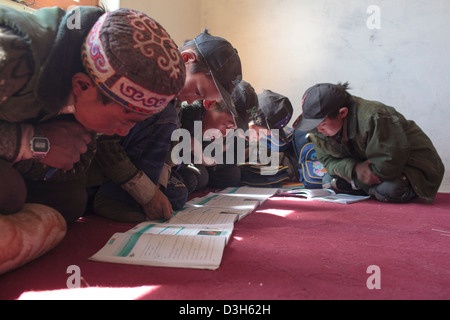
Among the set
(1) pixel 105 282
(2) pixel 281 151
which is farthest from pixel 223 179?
(1) pixel 105 282

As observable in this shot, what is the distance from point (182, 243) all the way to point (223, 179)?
4.71 ft

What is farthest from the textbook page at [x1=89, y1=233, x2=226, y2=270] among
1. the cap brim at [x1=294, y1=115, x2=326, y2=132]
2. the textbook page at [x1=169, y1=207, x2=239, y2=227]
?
the cap brim at [x1=294, y1=115, x2=326, y2=132]

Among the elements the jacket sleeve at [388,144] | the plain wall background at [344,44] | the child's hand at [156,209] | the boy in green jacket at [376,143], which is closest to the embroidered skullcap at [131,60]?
the child's hand at [156,209]

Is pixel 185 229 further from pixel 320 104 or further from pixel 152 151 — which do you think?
pixel 320 104

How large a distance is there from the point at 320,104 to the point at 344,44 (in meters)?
1.58

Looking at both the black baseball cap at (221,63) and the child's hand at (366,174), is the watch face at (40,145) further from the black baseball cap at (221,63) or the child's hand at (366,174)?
the child's hand at (366,174)

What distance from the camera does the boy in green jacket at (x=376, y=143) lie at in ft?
6.27

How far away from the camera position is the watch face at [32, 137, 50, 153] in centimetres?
87

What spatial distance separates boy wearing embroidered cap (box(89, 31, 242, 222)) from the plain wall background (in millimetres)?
1582

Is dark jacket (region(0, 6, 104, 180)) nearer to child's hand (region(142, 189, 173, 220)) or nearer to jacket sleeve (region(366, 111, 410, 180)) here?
child's hand (region(142, 189, 173, 220))

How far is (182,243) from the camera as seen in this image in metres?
0.94

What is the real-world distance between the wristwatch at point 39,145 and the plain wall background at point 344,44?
2078 millimetres

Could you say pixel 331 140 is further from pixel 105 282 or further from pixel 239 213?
pixel 105 282
